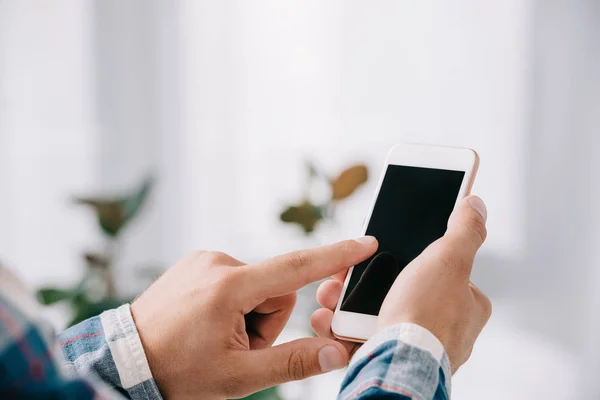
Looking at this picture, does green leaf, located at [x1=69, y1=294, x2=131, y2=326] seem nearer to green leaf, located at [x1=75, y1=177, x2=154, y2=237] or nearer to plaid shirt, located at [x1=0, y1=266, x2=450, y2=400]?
green leaf, located at [x1=75, y1=177, x2=154, y2=237]

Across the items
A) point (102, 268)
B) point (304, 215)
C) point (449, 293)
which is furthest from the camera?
point (102, 268)

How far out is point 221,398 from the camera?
1.88 feet

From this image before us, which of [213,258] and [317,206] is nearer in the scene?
[213,258]

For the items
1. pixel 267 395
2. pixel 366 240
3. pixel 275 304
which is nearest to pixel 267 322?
pixel 275 304

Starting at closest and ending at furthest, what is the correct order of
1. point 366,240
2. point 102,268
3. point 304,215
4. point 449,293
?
point 449,293, point 366,240, point 304,215, point 102,268

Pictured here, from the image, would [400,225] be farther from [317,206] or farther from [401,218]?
[317,206]

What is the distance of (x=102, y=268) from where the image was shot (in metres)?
1.17

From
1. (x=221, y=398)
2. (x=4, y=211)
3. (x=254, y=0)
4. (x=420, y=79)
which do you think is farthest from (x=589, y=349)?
(x=4, y=211)

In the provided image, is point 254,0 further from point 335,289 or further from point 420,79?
point 335,289

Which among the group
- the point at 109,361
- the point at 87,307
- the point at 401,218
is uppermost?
the point at 401,218

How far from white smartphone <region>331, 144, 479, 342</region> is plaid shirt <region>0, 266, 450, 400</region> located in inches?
6.0

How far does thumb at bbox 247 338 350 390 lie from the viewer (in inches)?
21.6

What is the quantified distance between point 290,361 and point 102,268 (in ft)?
2.34

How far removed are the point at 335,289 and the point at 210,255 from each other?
0.13m
